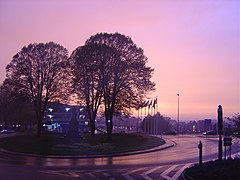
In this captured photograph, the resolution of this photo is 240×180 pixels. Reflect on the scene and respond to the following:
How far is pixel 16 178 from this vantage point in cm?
1844

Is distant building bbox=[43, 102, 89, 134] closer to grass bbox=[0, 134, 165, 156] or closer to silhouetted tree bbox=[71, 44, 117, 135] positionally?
silhouetted tree bbox=[71, 44, 117, 135]

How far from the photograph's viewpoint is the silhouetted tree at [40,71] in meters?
53.0

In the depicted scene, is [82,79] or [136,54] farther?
[82,79]

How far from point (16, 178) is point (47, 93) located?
37.7 metres

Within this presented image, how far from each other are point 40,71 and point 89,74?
908 cm

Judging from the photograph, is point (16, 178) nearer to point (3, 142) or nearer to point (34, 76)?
point (3, 142)

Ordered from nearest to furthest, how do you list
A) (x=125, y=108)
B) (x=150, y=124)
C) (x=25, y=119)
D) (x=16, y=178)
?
(x=16, y=178) → (x=125, y=108) → (x=25, y=119) → (x=150, y=124)

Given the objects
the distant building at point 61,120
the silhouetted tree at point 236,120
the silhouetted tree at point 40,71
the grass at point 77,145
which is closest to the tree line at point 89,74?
the silhouetted tree at point 40,71

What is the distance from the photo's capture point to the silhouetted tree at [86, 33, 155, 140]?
46.5 meters

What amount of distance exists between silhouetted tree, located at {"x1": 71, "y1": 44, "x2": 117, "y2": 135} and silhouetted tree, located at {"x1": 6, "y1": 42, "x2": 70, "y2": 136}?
3.87 m

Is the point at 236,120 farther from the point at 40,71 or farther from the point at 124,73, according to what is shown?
the point at 40,71

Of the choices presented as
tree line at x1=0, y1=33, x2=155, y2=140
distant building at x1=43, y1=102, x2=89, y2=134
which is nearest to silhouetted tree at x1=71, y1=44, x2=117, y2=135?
tree line at x1=0, y1=33, x2=155, y2=140

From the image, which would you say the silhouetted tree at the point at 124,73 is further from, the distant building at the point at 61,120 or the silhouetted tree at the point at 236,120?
the distant building at the point at 61,120

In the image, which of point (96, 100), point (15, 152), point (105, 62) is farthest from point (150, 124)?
point (15, 152)
